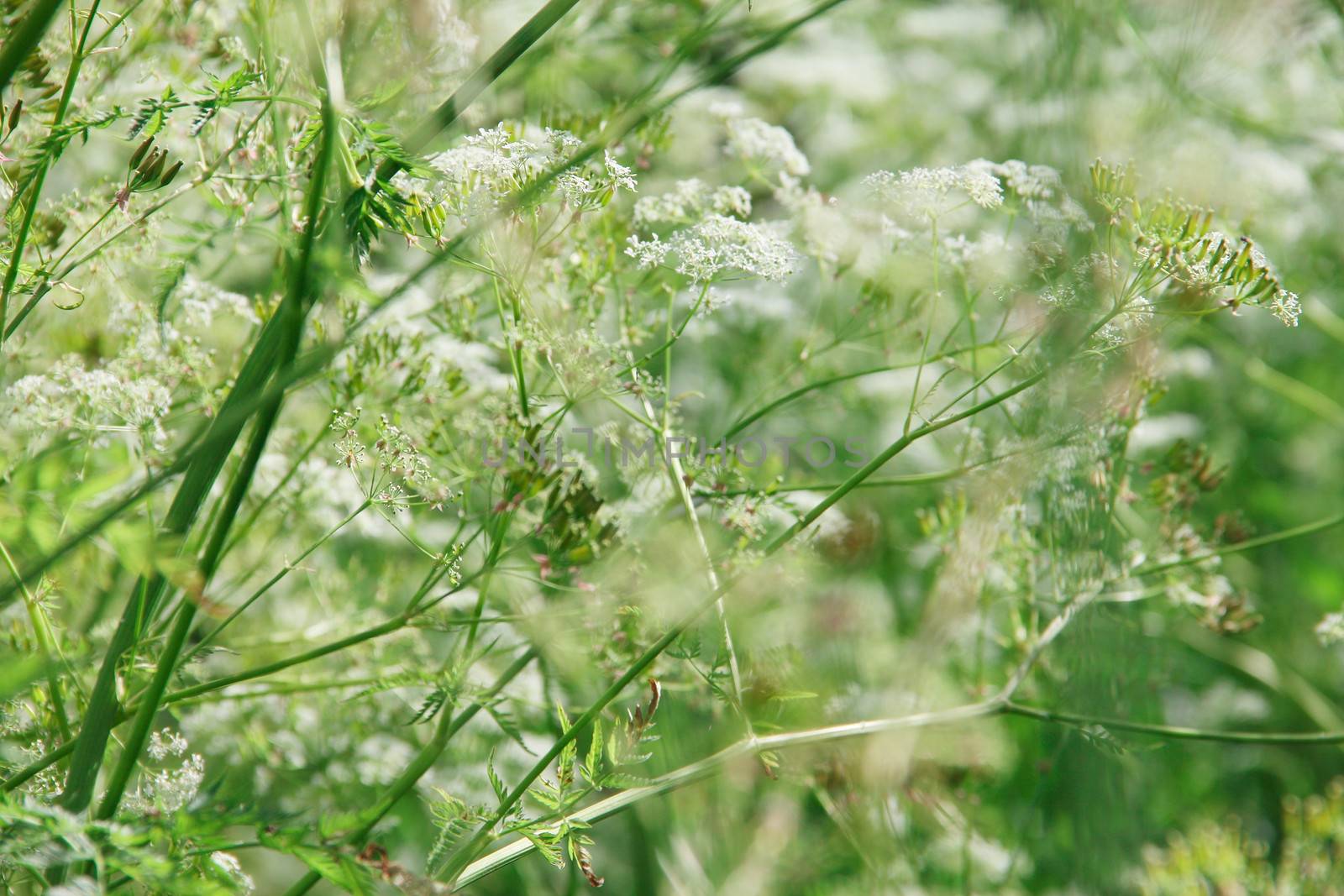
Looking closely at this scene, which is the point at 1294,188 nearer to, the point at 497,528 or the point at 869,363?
the point at 869,363

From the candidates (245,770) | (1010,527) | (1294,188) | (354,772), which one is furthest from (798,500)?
(1294,188)

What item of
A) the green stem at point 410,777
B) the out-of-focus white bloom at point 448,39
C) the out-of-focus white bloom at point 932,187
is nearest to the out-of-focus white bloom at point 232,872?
the green stem at point 410,777

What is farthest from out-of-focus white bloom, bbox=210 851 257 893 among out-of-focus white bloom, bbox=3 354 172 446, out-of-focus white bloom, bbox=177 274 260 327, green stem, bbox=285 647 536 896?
out-of-focus white bloom, bbox=177 274 260 327

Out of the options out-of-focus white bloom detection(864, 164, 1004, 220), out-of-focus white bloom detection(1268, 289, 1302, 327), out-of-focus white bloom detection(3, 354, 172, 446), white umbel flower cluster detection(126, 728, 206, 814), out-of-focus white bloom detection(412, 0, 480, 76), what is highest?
out-of-focus white bloom detection(412, 0, 480, 76)

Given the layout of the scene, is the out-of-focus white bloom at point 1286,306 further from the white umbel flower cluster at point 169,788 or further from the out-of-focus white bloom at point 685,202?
the white umbel flower cluster at point 169,788

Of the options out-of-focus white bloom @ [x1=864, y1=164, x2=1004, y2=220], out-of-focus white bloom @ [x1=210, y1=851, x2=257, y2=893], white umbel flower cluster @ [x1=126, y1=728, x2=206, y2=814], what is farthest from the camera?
out-of-focus white bloom @ [x1=864, y1=164, x2=1004, y2=220]

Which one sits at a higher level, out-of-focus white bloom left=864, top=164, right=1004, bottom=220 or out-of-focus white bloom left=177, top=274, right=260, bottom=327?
out-of-focus white bloom left=177, top=274, right=260, bottom=327

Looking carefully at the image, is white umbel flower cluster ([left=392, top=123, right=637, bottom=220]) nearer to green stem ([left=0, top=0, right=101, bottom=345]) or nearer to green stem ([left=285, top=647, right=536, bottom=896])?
green stem ([left=0, top=0, right=101, bottom=345])
